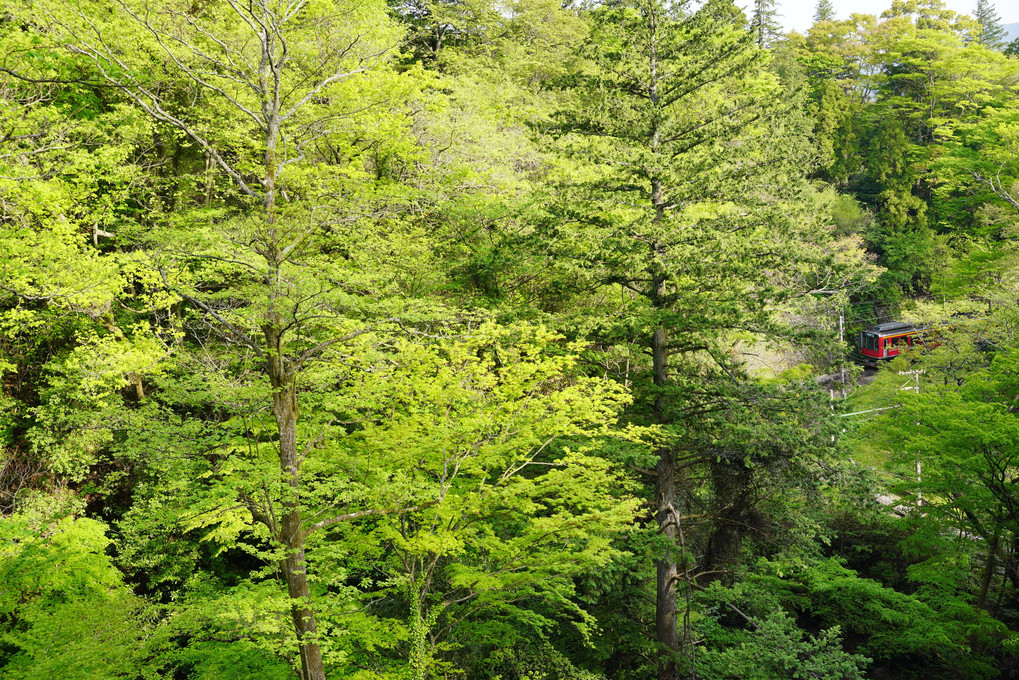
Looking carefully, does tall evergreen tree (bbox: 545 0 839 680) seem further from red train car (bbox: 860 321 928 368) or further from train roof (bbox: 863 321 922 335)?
train roof (bbox: 863 321 922 335)

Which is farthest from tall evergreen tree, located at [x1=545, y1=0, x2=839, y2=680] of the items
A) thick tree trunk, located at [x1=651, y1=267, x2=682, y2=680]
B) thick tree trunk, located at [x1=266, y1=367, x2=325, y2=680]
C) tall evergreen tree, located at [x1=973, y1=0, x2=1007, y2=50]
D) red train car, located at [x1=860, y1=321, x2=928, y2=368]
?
tall evergreen tree, located at [x1=973, y1=0, x2=1007, y2=50]

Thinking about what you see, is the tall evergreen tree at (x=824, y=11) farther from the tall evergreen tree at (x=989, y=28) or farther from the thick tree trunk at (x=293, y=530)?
the thick tree trunk at (x=293, y=530)

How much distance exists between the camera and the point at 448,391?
7.70m

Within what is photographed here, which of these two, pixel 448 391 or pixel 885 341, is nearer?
pixel 448 391

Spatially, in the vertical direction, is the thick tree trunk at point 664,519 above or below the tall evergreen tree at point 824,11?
below

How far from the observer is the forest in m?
7.27

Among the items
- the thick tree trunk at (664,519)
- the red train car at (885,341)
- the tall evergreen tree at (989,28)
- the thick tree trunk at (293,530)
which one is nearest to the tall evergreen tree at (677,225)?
the thick tree trunk at (664,519)

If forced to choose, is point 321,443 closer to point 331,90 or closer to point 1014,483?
point 331,90

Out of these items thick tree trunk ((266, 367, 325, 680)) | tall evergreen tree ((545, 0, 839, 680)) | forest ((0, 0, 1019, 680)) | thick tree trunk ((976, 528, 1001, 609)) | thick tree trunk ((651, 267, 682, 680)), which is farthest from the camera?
thick tree trunk ((976, 528, 1001, 609))

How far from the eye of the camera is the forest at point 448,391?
286 inches

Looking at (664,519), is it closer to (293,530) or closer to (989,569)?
(293,530)

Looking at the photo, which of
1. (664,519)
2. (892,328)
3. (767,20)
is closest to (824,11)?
(767,20)

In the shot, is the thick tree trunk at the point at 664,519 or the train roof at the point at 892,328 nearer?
the thick tree trunk at the point at 664,519

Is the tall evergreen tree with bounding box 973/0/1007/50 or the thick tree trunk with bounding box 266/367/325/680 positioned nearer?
the thick tree trunk with bounding box 266/367/325/680
